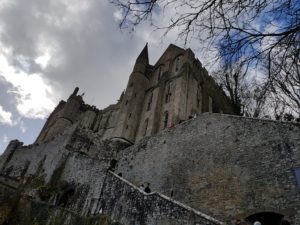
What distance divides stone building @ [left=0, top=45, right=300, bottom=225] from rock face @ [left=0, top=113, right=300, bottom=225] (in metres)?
0.04

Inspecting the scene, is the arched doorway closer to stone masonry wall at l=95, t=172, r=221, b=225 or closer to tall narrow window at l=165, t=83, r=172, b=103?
stone masonry wall at l=95, t=172, r=221, b=225

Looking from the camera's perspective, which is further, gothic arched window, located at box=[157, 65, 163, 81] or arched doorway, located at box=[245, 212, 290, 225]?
gothic arched window, located at box=[157, 65, 163, 81]

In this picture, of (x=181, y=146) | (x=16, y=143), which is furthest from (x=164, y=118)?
(x=16, y=143)

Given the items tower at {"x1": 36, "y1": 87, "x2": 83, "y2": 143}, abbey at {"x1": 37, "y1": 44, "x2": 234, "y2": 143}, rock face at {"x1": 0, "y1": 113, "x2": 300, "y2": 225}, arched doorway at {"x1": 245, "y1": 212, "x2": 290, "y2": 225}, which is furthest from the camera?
tower at {"x1": 36, "y1": 87, "x2": 83, "y2": 143}

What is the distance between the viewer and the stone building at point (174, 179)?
984 centimetres

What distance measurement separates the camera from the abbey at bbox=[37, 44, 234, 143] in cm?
2505

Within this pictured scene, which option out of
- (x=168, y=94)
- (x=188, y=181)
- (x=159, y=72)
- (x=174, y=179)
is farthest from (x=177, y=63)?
(x=188, y=181)

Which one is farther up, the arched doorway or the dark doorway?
the dark doorway

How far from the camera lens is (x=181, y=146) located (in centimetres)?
1484

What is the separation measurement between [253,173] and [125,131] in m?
16.6

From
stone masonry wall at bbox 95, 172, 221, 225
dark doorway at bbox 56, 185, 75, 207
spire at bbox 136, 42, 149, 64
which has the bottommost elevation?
stone masonry wall at bbox 95, 172, 221, 225

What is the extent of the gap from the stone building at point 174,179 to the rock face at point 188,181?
0.13ft

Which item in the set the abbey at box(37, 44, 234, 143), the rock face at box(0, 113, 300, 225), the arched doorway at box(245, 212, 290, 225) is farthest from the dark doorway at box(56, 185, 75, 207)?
the arched doorway at box(245, 212, 290, 225)

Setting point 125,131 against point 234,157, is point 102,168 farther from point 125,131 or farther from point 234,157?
point 125,131
